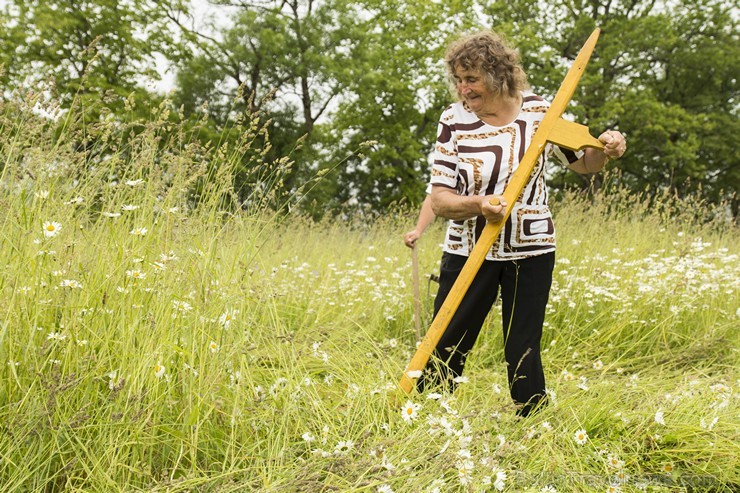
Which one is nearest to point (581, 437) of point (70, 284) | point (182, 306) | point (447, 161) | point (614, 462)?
point (614, 462)

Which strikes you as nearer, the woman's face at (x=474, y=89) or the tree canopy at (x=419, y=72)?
the woman's face at (x=474, y=89)

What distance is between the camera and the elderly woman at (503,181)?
106 inches

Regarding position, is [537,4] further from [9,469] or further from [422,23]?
[9,469]

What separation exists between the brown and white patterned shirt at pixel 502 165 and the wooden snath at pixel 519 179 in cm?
10

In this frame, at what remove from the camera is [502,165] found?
107 inches

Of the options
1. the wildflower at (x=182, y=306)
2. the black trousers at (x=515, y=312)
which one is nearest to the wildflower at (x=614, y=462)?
the black trousers at (x=515, y=312)

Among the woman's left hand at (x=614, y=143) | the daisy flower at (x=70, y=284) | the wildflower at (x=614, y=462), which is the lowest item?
the wildflower at (x=614, y=462)

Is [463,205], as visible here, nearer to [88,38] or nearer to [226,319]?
[226,319]

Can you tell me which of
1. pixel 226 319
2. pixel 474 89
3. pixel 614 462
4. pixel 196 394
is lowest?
pixel 614 462

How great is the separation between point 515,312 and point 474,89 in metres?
0.96

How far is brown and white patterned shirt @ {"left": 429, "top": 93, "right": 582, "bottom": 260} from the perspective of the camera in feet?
8.95

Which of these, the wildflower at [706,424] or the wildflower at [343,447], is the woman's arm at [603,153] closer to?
the wildflower at [706,424]

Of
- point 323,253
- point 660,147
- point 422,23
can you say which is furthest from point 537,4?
point 323,253

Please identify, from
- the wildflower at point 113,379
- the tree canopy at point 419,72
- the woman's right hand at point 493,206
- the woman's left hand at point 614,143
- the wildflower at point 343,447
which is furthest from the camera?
the tree canopy at point 419,72
